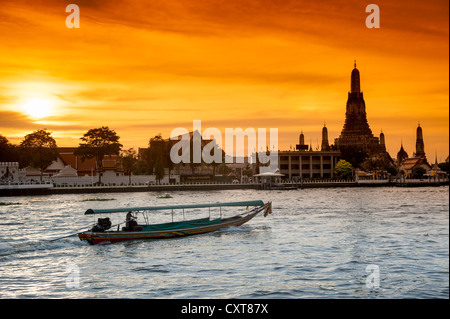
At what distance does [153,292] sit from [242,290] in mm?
3542

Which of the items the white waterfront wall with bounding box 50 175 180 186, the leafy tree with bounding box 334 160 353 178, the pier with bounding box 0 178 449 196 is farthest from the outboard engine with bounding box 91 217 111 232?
the leafy tree with bounding box 334 160 353 178

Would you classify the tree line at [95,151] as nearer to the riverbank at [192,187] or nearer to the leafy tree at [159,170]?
the leafy tree at [159,170]

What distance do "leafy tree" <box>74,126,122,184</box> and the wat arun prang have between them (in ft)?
296

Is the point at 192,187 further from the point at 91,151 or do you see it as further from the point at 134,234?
the point at 134,234

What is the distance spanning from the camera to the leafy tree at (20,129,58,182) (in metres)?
105

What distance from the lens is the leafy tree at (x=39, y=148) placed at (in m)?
105

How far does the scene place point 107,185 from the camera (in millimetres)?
106125

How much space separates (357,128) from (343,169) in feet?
163

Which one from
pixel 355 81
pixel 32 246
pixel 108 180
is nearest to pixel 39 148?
pixel 108 180

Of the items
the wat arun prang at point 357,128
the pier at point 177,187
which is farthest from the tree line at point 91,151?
the wat arun prang at point 357,128

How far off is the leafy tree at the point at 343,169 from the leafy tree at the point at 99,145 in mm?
60393
